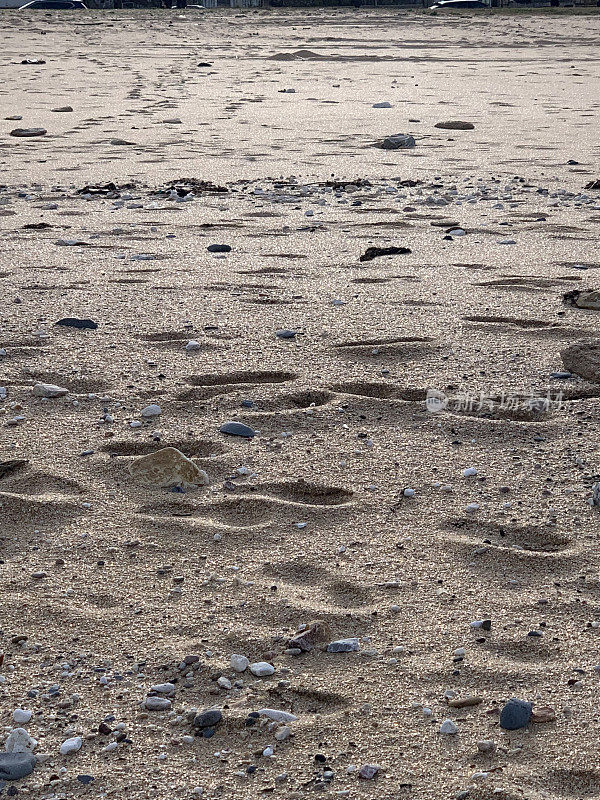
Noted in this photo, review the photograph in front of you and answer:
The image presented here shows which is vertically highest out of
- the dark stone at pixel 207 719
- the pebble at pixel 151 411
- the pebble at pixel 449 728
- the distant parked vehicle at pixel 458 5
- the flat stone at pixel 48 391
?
the distant parked vehicle at pixel 458 5

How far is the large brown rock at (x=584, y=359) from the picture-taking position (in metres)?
3.31

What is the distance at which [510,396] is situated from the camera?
3.17 m

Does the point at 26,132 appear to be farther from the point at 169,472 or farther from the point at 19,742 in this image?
the point at 19,742

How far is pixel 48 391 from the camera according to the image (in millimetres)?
3201

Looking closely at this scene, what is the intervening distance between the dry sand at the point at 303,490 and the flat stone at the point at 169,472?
0.06 m

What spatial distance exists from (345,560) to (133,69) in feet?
51.7

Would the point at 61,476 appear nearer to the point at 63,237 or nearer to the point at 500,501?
the point at 500,501

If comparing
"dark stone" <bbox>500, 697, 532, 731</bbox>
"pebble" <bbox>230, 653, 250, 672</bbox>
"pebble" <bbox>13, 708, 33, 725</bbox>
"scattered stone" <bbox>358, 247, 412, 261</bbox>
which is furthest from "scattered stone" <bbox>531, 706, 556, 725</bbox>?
"scattered stone" <bbox>358, 247, 412, 261</bbox>

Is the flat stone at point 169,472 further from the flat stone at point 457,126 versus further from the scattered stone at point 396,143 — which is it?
the flat stone at point 457,126

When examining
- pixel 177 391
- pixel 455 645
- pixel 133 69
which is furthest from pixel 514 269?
pixel 133 69

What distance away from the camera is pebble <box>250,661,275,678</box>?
193 cm

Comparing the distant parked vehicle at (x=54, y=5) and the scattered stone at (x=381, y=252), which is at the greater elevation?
the distant parked vehicle at (x=54, y=5)

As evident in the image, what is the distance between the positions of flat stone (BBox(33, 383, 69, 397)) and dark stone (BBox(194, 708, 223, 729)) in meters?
1.65

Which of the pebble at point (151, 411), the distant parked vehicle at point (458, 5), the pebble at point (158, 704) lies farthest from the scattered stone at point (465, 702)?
the distant parked vehicle at point (458, 5)
